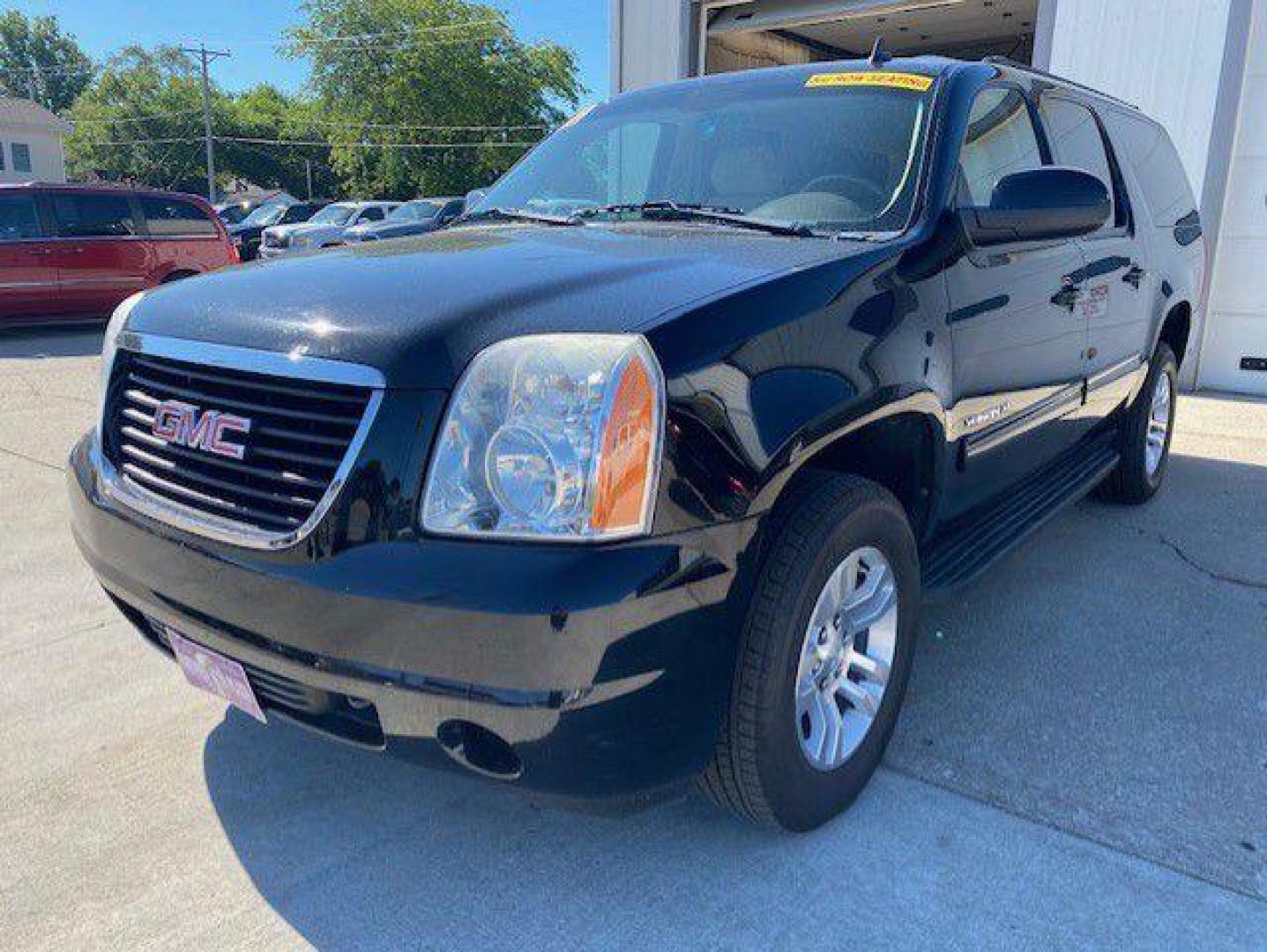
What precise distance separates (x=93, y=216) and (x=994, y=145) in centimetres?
1191

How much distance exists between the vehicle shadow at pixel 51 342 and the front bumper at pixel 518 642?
405 inches

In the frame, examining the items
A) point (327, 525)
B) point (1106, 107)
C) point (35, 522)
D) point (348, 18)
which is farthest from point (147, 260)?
point (348, 18)

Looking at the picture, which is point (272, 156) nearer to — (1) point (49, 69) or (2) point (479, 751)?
(1) point (49, 69)

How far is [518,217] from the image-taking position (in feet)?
11.0

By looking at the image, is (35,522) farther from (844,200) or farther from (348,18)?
(348,18)

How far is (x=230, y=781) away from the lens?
2.65 m

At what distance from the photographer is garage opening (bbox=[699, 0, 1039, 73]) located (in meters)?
11.2

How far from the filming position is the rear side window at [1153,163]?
459cm

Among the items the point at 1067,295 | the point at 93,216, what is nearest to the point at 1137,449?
the point at 1067,295

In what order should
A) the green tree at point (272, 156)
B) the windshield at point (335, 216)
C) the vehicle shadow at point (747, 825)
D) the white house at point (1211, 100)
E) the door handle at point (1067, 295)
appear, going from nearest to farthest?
the vehicle shadow at point (747, 825) → the door handle at point (1067, 295) → the white house at point (1211, 100) → the windshield at point (335, 216) → the green tree at point (272, 156)

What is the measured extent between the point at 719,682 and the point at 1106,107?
3.74 metres

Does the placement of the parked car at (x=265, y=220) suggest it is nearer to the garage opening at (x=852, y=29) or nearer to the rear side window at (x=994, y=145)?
the garage opening at (x=852, y=29)

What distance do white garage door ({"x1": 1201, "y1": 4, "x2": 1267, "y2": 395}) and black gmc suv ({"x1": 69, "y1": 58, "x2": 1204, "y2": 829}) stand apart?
22.5ft

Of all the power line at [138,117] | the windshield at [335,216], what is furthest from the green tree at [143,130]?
the windshield at [335,216]
